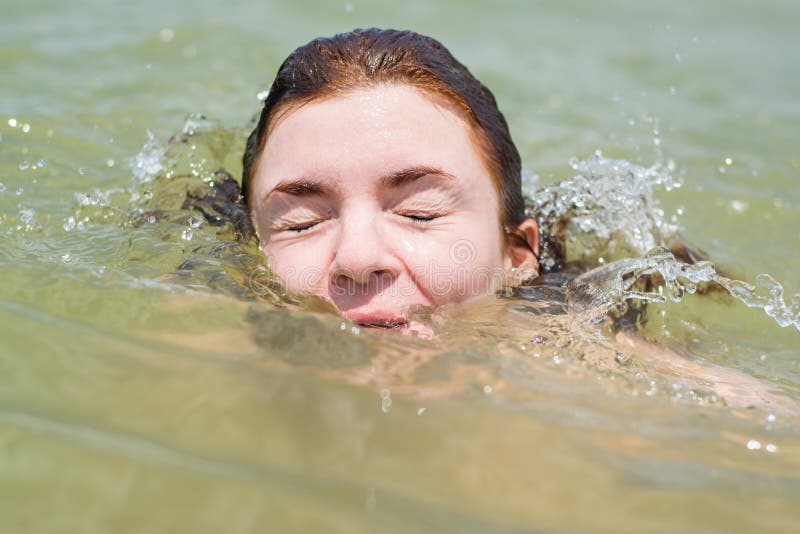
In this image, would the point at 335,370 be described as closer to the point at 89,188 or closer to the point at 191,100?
the point at 89,188

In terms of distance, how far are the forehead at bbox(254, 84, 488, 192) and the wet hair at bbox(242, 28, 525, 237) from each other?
0.20ft

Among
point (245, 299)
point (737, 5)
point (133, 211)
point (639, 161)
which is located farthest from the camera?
point (737, 5)

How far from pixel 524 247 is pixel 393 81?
95 centimetres

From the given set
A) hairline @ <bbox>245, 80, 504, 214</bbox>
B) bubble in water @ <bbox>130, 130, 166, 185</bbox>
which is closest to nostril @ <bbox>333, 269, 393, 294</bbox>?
hairline @ <bbox>245, 80, 504, 214</bbox>

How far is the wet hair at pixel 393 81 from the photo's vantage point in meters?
3.19

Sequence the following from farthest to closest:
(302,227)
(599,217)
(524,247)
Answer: (599,217) → (524,247) → (302,227)

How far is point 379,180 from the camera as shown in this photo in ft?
9.55

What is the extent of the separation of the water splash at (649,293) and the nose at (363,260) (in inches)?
32.4

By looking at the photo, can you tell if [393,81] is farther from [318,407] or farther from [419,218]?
[318,407]

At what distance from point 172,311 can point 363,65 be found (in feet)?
4.20

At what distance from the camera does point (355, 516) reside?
1713 mm

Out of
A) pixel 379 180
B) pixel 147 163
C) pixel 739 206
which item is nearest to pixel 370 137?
pixel 379 180

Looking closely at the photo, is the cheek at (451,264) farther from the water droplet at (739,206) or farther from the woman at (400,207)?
the water droplet at (739,206)

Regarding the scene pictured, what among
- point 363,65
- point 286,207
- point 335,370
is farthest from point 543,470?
point 363,65
